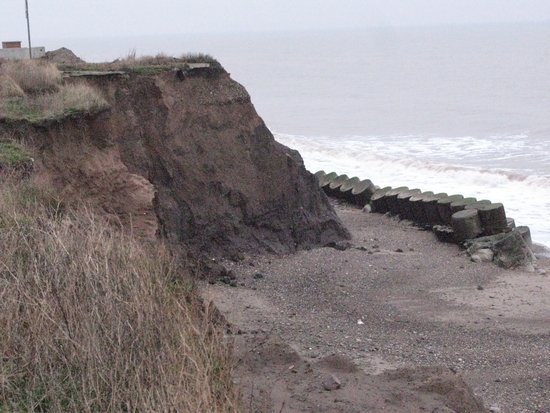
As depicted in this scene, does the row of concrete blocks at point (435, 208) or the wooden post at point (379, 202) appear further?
the wooden post at point (379, 202)

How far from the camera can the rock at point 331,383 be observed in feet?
26.3

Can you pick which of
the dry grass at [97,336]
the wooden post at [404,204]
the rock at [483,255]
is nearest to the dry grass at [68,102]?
the dry grass at [97,336]

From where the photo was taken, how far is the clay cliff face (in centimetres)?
1351

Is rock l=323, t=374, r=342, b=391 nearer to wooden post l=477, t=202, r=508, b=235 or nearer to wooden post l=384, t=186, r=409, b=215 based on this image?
wooden post l=477, t=202, r=508, b=235

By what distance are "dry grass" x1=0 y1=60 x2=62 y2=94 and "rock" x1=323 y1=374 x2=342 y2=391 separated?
8492mm

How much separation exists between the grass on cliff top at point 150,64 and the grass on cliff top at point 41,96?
2.83 feet

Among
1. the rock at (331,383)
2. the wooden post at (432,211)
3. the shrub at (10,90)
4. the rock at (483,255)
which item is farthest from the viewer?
the wooden post at (432,211)

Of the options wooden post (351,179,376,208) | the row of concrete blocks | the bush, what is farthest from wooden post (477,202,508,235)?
the bush

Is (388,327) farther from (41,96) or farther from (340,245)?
(41,96)

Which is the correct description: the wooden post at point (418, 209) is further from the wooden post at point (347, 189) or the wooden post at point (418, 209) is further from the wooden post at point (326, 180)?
the wooden post at point (326, 180)

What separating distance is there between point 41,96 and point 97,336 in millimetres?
9029

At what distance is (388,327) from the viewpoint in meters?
12.6

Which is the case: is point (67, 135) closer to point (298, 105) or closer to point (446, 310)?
point (446, 310)

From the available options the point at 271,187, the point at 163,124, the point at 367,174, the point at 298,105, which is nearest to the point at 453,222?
the point at 271,187
